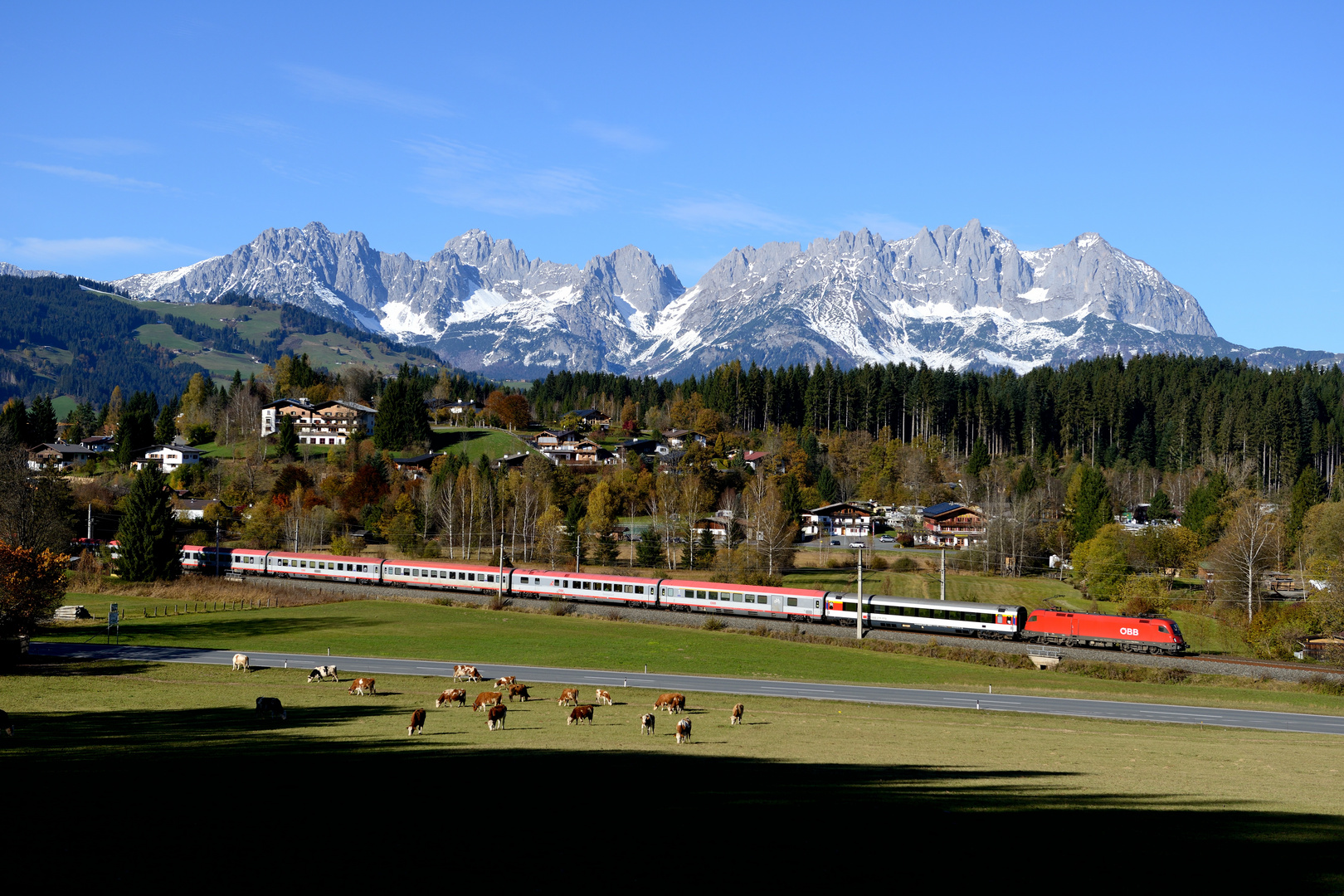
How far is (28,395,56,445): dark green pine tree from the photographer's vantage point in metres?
164

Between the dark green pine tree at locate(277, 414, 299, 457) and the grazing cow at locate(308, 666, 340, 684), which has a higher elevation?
the dark green pine tree at locate(277, 414, 299, 457)

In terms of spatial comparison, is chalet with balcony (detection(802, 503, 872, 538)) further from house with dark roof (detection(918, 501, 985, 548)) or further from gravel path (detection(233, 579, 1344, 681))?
gravel path (detection(233, 579, 1344, 681))

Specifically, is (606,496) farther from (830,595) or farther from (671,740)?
(671,740)

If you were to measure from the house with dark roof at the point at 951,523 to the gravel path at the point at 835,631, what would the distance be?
5792 centimetres

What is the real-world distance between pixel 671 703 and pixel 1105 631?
1683 inches

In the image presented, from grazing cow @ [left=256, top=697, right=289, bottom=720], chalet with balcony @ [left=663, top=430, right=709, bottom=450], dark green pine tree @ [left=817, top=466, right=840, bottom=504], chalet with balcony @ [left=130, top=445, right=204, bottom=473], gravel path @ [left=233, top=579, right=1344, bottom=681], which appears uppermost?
chalet with balcony @ [left=663, top=430, right=709, bottom=450]

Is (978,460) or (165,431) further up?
(165,431)

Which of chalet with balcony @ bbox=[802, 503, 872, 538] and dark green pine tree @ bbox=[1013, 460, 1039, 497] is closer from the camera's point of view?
dark green pine tree @ bbox=[1013, 460, 1039, 497]

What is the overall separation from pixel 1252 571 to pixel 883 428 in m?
88.4

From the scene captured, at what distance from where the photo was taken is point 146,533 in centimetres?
7456

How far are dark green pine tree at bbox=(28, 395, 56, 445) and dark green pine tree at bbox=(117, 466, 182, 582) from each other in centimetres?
11024

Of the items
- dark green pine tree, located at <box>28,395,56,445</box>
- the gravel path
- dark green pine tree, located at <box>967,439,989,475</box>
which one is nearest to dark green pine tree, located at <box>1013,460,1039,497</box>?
dark green pine tree, located at <box>967,439,989,475</box>

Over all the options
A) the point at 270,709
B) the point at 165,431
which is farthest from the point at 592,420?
the point at 270,709

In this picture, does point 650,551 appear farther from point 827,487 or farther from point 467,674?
point 467,674
